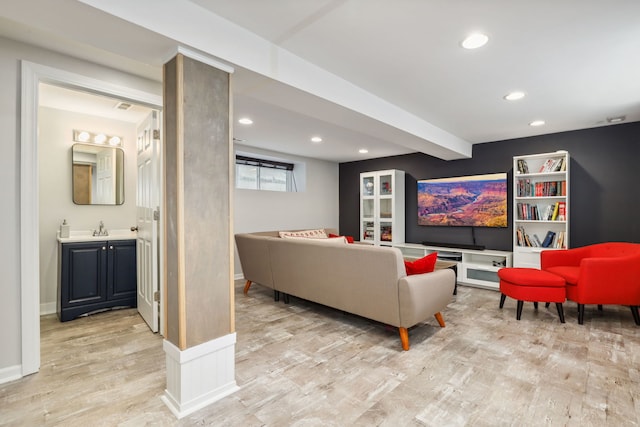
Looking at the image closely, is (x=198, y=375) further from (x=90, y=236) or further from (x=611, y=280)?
(x=611, y=280)

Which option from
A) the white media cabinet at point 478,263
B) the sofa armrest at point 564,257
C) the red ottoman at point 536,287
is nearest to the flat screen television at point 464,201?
the white media cabinet at point 478,263

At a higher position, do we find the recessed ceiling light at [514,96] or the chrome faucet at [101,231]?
the recessed ceiling light at [514,96]

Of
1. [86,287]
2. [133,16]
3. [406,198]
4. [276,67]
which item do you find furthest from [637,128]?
[86,287]

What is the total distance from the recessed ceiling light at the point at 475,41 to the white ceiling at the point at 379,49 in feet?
0.16

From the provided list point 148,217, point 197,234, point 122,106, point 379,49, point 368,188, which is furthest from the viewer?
point 368,188

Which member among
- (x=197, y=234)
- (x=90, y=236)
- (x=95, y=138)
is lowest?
(x=90, y=236)

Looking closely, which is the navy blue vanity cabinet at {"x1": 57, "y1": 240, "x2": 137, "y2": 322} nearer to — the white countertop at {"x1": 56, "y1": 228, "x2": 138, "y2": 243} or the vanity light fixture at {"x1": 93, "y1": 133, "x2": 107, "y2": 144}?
the white countertop at {"x1": 56, "y1": 228, "x2": 138, "y2": 243}

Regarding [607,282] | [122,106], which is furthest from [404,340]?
[122,106]

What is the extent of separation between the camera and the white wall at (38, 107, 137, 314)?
3379 millimetres

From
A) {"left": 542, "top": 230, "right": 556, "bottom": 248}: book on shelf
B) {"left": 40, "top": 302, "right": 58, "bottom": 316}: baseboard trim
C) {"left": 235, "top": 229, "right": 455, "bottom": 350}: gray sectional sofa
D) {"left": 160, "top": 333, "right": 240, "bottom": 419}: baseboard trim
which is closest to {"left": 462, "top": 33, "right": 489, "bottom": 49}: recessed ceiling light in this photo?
{"left": 235, "top": 229, "right": 455, "bottom": 350}: gray sectional sofa

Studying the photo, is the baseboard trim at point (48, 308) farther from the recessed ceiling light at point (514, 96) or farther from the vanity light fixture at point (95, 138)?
the recessed ceiling light at point (514, 96)

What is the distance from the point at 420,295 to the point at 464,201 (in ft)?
10.3

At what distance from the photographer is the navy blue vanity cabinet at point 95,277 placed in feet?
10.2

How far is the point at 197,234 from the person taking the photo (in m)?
1.78
